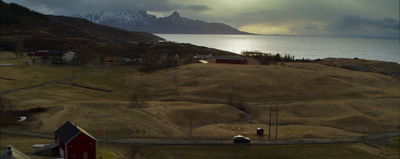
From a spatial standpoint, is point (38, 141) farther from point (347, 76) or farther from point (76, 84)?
point (347, 76)

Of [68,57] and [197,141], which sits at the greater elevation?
[68,57]

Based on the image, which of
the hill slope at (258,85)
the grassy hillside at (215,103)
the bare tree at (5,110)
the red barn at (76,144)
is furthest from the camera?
the hill slope at (258,85)

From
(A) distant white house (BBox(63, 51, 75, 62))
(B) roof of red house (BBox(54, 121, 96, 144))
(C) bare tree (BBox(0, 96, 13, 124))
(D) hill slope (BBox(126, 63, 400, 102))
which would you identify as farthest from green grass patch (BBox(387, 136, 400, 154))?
(A) distant white house (BBox(63, 51, 75, 62))

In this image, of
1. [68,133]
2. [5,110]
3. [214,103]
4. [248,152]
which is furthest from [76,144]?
[214,103]

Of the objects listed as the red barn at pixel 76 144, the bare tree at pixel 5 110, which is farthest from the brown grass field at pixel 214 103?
the red barn at pixel 76 144

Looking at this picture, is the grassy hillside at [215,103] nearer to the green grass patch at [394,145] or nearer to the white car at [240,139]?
the white car at [240,139]

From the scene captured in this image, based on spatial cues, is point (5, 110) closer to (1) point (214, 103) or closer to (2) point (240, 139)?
(2) point (240, 139)
